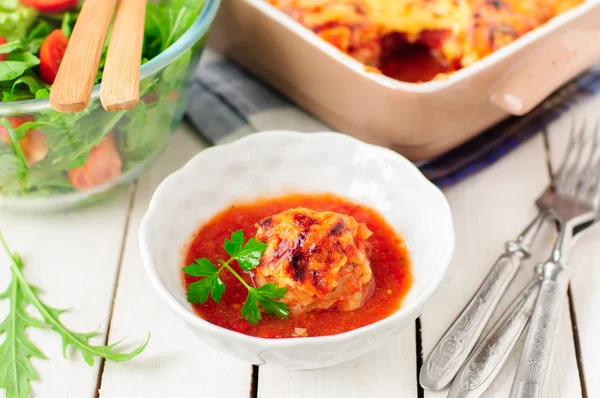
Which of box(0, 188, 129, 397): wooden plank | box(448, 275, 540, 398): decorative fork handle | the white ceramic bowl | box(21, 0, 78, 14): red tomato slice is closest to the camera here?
the white ceramic bowl

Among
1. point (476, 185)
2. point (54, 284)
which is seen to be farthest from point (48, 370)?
point (476, 185)

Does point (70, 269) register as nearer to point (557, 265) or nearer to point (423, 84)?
point (423, 84)

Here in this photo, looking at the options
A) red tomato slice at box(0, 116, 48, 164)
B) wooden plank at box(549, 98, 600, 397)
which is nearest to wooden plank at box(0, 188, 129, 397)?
red tomato slice at box(0, 116, 48, 164)

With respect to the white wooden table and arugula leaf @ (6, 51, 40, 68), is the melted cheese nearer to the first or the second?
the white wooden table

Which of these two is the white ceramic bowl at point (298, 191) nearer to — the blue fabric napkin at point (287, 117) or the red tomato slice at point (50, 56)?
the blue fabric napkin at point (287, 117)

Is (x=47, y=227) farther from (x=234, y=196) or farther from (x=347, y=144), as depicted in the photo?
(x=347, y=144)

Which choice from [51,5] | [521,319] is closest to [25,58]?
[51,5]
